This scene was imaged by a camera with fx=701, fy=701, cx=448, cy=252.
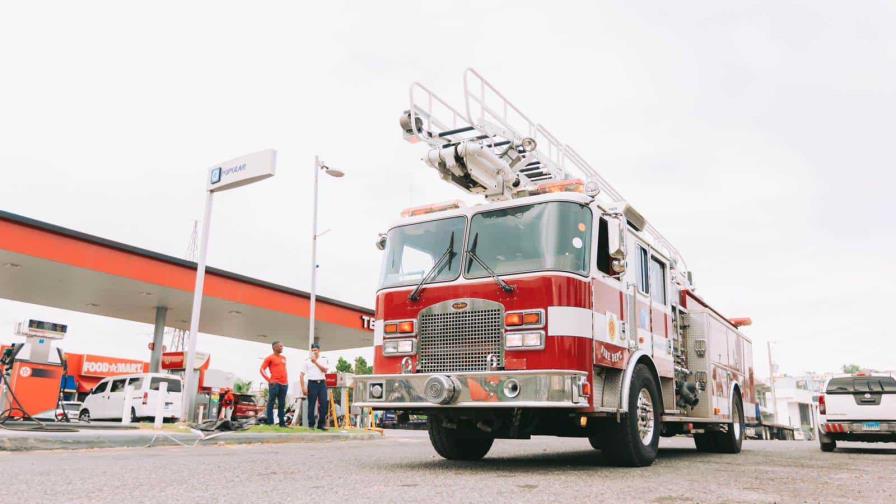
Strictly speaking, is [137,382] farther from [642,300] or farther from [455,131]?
[642,300]

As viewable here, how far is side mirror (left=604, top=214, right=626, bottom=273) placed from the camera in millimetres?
7068

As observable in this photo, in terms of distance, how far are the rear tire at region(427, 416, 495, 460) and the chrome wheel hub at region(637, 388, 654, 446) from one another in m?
1.67

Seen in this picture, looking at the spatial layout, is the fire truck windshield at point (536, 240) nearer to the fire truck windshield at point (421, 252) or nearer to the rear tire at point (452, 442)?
the fire truck windshield at point (421, 252)

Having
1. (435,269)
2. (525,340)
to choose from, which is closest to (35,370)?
(435,269)

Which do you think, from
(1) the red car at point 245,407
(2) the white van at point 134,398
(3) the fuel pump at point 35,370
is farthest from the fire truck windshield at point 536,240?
(1) the red car at point 245,407

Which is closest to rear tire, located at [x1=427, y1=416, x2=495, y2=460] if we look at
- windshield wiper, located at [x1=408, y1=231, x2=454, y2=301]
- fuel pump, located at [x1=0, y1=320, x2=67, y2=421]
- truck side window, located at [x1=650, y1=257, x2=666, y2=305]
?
windshield wiper, located at [x1=408, y1=231, x2=454, y2=301]

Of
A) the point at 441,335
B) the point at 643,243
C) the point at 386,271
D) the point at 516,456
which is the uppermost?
the point at 643,243

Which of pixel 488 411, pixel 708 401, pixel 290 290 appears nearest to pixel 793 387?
pixel 290 290

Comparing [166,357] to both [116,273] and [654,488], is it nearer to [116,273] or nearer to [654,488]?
[116,273]

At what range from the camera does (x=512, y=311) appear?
6680mm

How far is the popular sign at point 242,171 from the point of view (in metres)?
15.1

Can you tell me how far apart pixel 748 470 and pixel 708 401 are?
270cm

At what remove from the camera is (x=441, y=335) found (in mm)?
7012

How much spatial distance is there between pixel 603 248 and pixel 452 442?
9.18 feet
